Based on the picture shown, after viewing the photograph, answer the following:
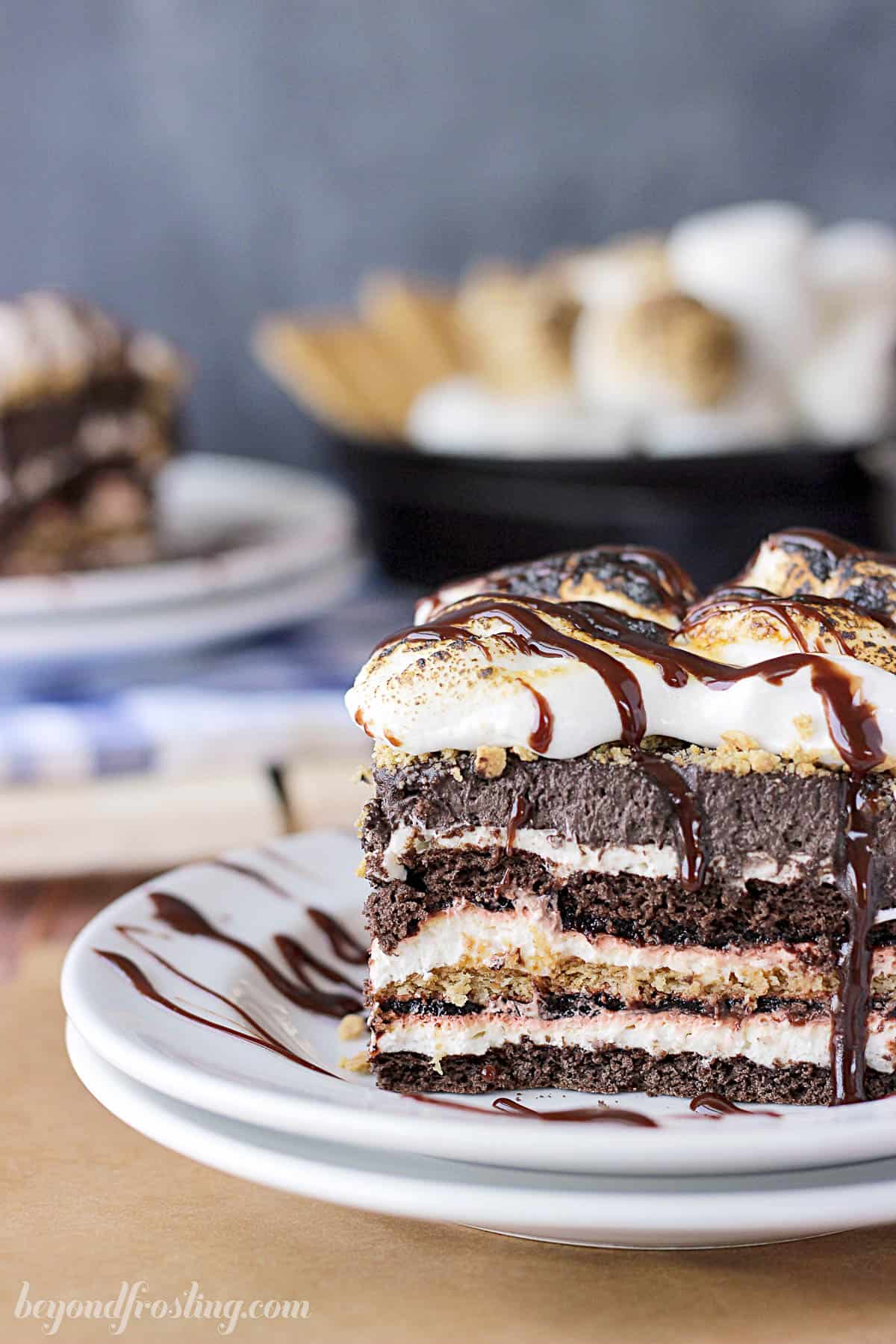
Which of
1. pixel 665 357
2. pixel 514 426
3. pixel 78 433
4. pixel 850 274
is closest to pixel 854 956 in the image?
pixel 665 357

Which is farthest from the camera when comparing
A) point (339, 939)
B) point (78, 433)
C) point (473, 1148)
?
point (78, 433)

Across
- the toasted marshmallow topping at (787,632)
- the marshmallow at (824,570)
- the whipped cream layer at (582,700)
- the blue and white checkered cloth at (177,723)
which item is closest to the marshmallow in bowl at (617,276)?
the blue and white checkered cloth at (177,723)

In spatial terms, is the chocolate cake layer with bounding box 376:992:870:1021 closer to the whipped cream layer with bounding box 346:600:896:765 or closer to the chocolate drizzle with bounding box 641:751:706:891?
the chocolate drizzle with bounding box 641:751:706:891

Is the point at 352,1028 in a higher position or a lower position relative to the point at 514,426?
lower

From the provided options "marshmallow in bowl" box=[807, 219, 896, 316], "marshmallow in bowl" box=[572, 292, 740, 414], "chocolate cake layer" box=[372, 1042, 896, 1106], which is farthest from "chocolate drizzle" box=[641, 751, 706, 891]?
"marshmallow in bowl" box=[807, 219, 896, 316]

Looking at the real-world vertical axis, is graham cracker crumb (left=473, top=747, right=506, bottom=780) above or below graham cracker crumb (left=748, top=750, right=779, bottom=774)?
below

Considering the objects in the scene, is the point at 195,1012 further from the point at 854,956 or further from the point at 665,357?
the point at 665,357
